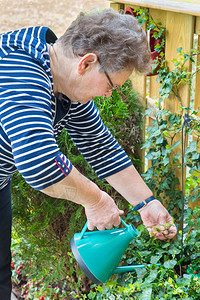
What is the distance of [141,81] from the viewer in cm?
233

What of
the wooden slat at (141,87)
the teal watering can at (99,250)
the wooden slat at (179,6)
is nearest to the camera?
the teal watering can at (99,250)

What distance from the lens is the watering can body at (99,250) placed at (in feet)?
4.89

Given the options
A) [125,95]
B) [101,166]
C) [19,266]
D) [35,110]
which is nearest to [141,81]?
[125,95]

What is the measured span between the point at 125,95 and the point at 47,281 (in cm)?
134

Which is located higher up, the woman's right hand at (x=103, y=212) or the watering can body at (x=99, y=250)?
the woman's right hand at (x=103, y=212)

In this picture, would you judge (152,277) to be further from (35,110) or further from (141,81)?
(141,81)

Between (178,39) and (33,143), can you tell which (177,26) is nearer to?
(178,39)

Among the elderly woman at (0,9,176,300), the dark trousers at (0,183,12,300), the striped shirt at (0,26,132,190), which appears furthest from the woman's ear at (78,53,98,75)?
the dark trousers at (0,183,12,300)

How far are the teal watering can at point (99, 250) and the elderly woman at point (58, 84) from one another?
10 centimetres

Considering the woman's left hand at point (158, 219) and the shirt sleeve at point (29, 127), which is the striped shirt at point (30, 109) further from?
the woman's left hand at point (158, 219)

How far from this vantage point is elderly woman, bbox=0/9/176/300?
120cm

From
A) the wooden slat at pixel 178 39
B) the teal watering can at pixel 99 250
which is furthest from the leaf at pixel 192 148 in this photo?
the teal watering can at pixel 99 250

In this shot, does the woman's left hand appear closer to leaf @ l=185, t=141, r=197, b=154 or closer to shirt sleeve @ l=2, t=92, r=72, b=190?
leaf @ l=185, t=141, r=197, b=154

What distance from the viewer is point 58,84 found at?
1463 millimetres
